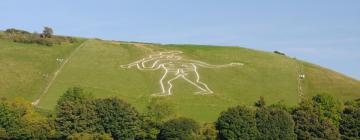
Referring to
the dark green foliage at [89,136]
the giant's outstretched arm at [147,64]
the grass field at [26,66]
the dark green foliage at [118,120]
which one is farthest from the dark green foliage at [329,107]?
the grass field at [26,66]

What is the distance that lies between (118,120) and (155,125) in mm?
4573

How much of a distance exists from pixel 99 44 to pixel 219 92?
38.1m

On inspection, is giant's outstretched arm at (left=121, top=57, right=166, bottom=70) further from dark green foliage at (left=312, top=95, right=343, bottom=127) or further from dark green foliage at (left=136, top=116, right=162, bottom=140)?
dark green foliage at (left=136, top=116, right=162, bottom=140)

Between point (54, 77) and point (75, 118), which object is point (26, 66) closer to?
point (54, 77)

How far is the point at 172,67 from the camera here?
4985 inches

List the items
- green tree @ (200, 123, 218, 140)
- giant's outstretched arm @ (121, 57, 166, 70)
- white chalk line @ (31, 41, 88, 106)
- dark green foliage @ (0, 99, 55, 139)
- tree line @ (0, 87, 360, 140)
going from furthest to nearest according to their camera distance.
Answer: giant's outstretched arm @ (121, 57, 166, 70)
white chalk line @ (31, 41, 88, 106)
tree line @ (0, 87, 360, 140)
dark green foliage @ (0, 99, 55, 139)
green tree @ (200, 123, 218, 140)

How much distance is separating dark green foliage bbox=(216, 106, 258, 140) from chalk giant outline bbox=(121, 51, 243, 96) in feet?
81.5

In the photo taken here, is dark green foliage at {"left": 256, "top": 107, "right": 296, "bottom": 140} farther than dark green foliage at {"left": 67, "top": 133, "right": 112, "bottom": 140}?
Yes

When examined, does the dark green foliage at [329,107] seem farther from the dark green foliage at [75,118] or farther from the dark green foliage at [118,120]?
the dark green foliage at [75,118]

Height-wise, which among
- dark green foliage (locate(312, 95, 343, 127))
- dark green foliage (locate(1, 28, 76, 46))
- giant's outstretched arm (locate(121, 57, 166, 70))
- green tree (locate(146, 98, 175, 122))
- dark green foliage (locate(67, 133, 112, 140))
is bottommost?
dark green foliage (locate(67, 133, 112, 140))

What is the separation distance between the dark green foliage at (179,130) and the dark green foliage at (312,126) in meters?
12.8

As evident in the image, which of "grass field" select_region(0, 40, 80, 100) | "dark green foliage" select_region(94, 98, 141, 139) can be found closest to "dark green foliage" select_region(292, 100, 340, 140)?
"dark green foliage" select_region(94, 98, 141, 139)

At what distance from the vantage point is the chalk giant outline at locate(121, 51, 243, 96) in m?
116

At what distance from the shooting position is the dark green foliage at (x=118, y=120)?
86.6m
